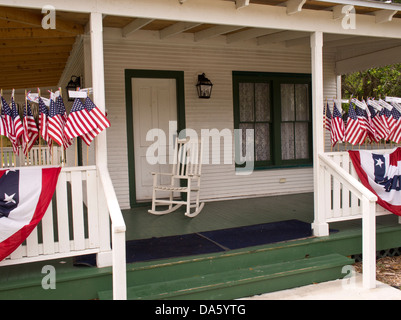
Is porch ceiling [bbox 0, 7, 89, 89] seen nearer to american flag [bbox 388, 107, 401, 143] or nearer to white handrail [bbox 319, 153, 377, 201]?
white handrail [bbox 319, 153, 377, 201]

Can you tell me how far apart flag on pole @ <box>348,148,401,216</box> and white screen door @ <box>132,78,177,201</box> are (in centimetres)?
267

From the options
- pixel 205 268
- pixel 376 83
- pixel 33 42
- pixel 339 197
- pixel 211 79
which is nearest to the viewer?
pixel 205 268

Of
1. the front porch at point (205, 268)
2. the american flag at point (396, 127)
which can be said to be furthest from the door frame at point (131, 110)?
the american flag at point (396, 127)

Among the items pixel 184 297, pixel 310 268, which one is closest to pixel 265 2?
pixel 310 268

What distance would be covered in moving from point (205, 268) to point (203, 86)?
3078mm

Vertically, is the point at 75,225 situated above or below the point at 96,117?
below

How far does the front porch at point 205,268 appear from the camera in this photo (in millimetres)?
3172

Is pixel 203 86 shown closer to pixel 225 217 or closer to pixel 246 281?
pixel 225 217

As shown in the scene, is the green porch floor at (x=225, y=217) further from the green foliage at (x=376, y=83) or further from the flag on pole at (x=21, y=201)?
the green foliage at (x=376, y=83)

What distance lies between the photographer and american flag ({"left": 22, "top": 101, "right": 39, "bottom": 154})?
11.5ft

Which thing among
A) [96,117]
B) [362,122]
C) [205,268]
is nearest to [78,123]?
[96,117]

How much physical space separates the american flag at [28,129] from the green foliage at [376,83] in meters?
11.4

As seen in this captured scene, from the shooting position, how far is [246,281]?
134 inches

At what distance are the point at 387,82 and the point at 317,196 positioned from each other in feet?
36.6
